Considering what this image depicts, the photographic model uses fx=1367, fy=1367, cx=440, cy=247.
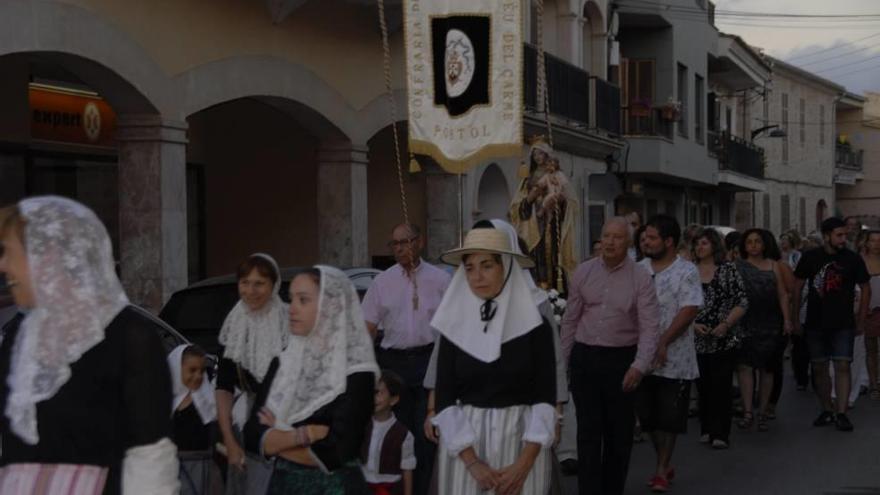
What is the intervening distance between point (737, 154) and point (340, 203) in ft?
75.9

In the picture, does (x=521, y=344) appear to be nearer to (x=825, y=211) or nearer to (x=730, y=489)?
(x=730, y=489)

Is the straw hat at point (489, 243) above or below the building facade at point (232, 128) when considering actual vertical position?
below

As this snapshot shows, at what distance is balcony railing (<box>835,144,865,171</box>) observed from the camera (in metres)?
55.4

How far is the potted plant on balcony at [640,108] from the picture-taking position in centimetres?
2878

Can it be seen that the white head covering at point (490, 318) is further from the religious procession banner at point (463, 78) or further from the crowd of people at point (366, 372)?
the religious procession banner at point (463, 78)

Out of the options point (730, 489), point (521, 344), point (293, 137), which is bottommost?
point (730, 489)

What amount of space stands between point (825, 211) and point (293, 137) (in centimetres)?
3857

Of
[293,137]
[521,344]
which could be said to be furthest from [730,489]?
[293,137]

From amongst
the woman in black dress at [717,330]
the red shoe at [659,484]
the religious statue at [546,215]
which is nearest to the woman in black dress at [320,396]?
the red shoe at [659,484]

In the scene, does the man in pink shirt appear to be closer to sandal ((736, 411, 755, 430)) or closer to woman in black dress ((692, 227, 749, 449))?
woman in black dress ((692, 227, 749, 449))

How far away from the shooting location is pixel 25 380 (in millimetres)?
3881

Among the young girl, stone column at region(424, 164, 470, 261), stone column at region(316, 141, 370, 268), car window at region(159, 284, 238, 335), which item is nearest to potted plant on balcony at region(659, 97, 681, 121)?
stone column at region(424, 164, 470, 261)

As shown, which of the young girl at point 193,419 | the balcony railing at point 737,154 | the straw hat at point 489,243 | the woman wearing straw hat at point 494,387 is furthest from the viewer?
the balcony railing at point 737,154

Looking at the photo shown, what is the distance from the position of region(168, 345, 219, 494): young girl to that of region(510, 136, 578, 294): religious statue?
461cm
